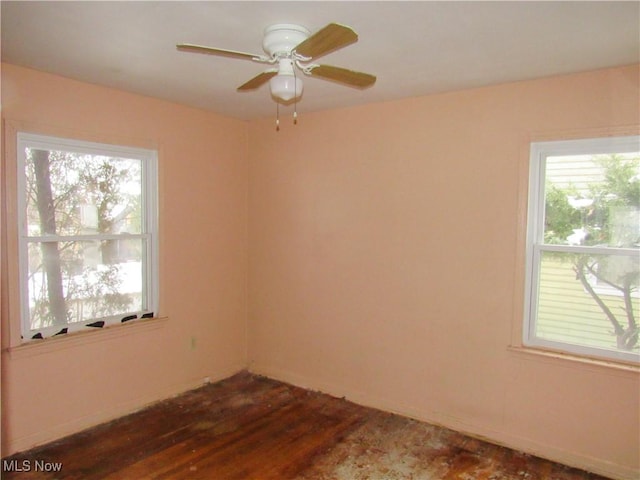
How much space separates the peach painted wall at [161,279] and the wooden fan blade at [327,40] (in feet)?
6.74

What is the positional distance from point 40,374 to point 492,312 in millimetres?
3124

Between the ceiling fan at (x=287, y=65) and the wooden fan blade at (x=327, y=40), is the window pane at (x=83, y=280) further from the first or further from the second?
the wooden fan blade at (x=327, y=40)

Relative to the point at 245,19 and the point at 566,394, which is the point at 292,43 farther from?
the point at 566,394

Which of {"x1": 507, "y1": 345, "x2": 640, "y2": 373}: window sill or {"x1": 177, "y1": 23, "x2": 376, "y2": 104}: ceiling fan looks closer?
{"x1": 177, "y1": 23, "x2": 376, "y2": 104}: ceiling fan

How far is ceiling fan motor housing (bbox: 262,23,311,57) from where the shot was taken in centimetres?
205

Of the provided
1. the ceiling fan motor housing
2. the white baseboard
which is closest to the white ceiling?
the ceiling fan motor housing

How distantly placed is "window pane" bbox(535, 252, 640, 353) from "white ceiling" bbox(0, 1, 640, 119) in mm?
1203

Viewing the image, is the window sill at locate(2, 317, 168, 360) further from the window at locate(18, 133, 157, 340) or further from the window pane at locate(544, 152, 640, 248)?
the window pane at locate(544, 152, 640, 248)

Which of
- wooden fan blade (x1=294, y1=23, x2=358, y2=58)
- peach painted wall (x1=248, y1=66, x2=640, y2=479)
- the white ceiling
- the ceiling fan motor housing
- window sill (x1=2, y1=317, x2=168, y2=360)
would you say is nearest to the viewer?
wooden fan blade (x1=294, y1=23, x2=358, y2=58)

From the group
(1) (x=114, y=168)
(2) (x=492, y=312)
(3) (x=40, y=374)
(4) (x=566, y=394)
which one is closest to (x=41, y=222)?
(1) (x=114, y=168)

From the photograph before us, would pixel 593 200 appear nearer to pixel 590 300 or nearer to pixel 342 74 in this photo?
pixel 590 300

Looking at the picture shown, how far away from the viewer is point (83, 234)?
3.25 metres

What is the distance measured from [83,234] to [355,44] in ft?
7.72

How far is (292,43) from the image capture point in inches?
82.6
